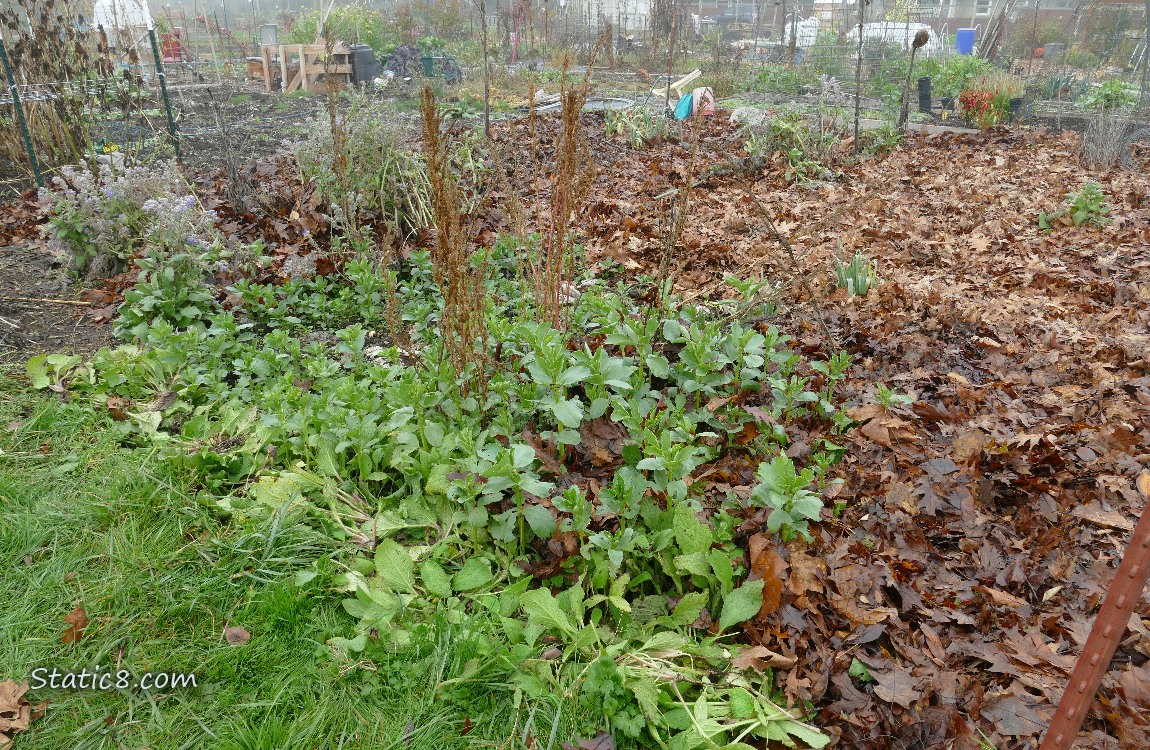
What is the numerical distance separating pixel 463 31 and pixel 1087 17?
61.6 feet

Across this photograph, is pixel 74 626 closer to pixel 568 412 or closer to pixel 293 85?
pixel 568 412

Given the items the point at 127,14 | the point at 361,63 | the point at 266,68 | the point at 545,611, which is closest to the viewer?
the point at 545,611

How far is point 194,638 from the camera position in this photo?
6.82 ft

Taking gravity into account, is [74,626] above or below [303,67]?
below

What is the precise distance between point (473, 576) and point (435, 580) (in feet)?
0.38

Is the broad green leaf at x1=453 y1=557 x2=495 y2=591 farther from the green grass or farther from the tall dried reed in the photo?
the tall dried reed

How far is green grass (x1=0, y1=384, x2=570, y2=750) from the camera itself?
6.13 feet

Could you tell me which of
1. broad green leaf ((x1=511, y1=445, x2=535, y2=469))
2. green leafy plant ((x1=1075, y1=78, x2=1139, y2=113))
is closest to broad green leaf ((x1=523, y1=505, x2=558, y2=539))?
broad green leaf ((x1=511, y1=445, x2=535, y2=469))

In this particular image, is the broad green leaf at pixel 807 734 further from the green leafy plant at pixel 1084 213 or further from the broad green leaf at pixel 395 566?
the green leafy plant at pixel 1084 213

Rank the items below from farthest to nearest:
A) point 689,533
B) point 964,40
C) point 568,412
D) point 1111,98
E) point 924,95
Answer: point 964,40 → point 924,95 → point 1111,98 → point 568,412 → point 689,533

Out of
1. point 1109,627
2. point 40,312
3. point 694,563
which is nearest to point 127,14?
point 40,312

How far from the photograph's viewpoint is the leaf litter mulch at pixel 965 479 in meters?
1.81

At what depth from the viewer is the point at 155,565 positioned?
7.55 ft

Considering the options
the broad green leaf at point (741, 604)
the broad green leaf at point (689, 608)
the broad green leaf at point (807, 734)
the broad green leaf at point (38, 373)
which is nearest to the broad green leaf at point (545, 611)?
the broad green leaf at point (689, 608)
